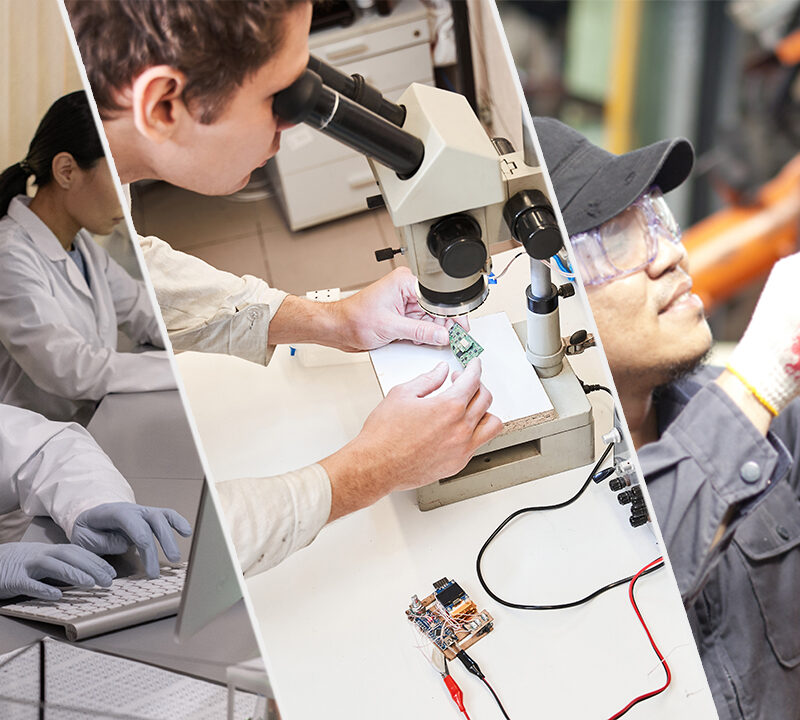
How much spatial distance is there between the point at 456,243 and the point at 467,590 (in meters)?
0.47

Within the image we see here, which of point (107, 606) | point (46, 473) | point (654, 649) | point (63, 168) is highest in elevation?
point (63, 168)

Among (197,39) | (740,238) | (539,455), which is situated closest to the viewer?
(740,238)

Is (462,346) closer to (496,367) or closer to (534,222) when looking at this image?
(496,367)

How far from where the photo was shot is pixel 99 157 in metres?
0.82

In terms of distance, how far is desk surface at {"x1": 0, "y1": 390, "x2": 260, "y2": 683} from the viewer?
83 cm

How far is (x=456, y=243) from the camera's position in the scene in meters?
0.78

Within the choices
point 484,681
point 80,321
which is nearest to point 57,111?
point 80,321

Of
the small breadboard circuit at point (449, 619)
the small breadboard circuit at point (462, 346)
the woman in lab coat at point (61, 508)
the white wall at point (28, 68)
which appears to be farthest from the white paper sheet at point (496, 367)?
the white wall at point (28, 68)

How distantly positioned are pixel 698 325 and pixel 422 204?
1.67 ft

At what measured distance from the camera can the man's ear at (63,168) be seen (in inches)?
32.4

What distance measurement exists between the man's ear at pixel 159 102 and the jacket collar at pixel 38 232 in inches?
5.8

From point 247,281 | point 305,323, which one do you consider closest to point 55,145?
point 247,281

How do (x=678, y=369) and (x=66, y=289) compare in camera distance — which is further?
(x=678, y=369)

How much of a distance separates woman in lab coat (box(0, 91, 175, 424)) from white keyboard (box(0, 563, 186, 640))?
0.58 ft
